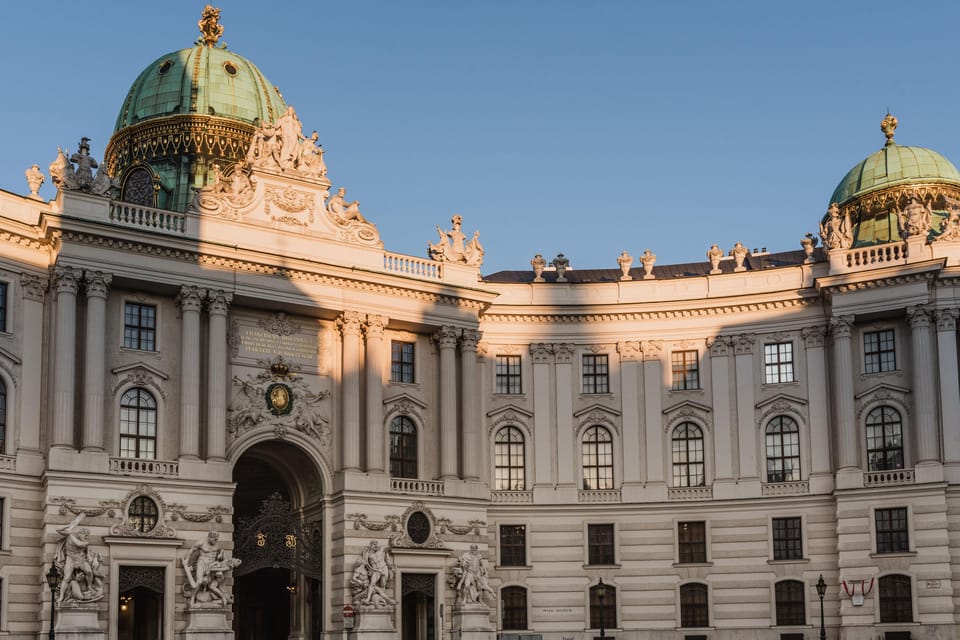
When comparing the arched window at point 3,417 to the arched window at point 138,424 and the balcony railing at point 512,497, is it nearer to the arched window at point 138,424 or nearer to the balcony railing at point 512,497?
the arched window at point 138,424

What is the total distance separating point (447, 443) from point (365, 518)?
5.25 metres

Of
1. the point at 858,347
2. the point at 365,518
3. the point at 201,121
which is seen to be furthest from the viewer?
the point at 201,121

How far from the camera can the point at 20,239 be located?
159 ft

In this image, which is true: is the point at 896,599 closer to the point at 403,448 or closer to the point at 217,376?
the point at 403,448

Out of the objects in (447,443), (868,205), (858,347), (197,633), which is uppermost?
(868,205)

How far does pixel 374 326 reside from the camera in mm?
55625

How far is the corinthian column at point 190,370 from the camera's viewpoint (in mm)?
50125

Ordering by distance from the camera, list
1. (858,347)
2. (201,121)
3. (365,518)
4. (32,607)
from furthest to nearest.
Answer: (201,121), (858,347), (365,518), (32,607)

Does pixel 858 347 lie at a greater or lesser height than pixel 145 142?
lesser

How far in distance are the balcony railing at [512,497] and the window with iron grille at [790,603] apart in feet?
36.5

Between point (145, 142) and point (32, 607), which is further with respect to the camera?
point (145, 142)

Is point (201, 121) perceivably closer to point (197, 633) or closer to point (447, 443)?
point (447, 443)

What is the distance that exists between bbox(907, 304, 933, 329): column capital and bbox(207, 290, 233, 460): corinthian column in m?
27.3

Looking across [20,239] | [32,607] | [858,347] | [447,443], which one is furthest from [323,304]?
[858,347]
